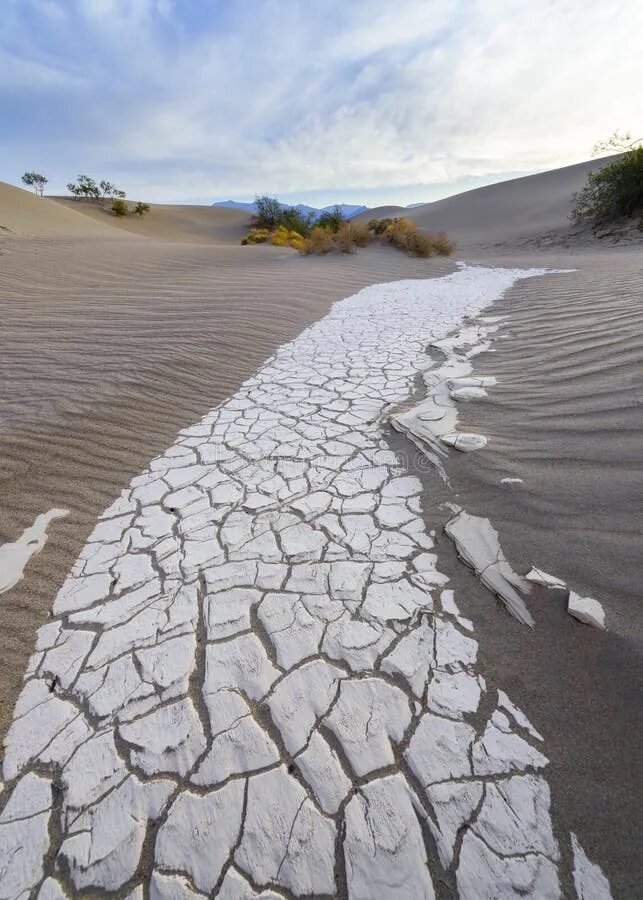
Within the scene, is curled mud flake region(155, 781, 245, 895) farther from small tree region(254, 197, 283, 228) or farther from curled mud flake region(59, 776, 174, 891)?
small tree region(254, 197, 283, 228)

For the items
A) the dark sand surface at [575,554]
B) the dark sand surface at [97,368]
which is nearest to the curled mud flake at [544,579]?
the dark sand surface at [575,554]

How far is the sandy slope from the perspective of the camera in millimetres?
17625

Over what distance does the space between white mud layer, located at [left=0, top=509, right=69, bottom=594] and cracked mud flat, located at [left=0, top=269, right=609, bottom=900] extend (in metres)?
0.24

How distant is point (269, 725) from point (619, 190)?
1879cm

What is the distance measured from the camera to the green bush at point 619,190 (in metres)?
13.8

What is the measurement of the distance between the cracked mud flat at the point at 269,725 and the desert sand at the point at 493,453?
1.3 inches

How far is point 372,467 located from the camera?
2537 millimetres

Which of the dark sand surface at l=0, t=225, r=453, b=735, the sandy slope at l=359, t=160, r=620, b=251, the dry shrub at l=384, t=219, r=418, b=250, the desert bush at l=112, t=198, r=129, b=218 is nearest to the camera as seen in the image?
the dark sand surface at l=0, t=225, r=453, b=735

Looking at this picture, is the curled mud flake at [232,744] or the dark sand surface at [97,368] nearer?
the curled mud flake at [232,744]

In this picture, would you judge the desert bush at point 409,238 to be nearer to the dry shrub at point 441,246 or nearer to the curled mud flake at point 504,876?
the dry shrub at point 441,246

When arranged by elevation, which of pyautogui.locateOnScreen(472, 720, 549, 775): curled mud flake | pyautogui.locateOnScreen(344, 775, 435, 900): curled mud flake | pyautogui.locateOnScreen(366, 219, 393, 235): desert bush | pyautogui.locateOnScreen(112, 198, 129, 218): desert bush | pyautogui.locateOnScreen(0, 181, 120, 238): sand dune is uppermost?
pyautogui.locateOnScreen(112, 198, 129, 218): desert bush

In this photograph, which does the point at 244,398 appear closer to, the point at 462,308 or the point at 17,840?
the point at 17,840

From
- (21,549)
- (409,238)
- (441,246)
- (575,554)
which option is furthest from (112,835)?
(441,246)

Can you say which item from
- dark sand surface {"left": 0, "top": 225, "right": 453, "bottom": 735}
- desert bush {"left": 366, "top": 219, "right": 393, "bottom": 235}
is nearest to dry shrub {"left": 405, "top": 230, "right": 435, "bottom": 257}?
desert bush {"left": 366, "top": 219, "right": 393, "bottom": 235}
